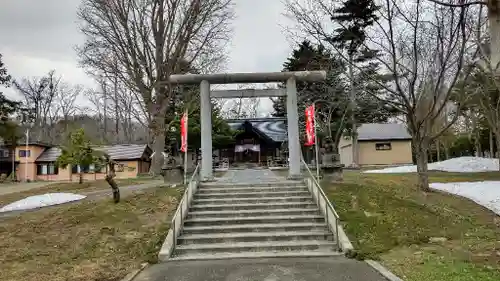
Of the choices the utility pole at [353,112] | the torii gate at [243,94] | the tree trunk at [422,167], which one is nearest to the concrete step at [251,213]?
the torii gate at [243,94]

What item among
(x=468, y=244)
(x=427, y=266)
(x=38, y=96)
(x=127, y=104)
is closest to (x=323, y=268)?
(x=427, y=266)

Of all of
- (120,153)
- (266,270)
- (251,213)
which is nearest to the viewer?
(266,270)

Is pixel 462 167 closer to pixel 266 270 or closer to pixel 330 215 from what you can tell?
pixel 330 215

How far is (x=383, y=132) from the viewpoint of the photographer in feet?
138

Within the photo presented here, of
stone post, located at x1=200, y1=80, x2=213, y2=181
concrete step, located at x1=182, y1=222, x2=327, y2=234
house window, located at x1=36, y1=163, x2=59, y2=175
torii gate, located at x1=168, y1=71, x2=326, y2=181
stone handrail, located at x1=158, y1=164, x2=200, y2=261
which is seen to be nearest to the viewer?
stone handrail, located at x1=158, y1=164, x2=200, y2=261

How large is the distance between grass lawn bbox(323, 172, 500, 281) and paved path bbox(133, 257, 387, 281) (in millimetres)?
657

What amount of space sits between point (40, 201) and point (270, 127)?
1858 centimetres

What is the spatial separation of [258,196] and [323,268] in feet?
16.7

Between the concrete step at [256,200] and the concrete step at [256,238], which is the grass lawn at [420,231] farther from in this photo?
the concrete step at [256,200]

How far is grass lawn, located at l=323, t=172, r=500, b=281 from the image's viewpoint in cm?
760

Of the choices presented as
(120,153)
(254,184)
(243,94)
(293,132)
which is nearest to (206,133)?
(243,94)

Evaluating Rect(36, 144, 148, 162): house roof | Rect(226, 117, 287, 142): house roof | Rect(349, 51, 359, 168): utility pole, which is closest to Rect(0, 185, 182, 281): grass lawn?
Rect(349, 51, 359, 168): utility pole

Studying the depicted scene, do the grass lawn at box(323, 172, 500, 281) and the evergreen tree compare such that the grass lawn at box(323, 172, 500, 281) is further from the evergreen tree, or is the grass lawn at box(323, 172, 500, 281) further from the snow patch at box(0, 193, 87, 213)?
the snow patch at box(0, 193, 87, 213)

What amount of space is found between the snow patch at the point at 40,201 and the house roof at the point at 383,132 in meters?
30.1
